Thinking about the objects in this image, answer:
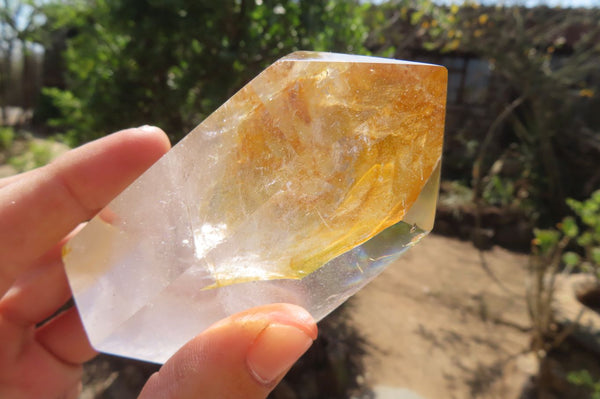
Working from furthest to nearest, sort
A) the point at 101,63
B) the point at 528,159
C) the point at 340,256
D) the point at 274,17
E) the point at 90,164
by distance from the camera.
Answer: the point at 528,159 → the point at 101,63 → the point at 274,17 → the point at 90,164 → the point at 340,256

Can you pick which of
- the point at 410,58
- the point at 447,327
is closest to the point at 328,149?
the point at 447,327

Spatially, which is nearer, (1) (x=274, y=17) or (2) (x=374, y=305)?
(1) (x=274, y=17)

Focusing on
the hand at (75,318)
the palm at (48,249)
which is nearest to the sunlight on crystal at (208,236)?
the hand at (75,318)

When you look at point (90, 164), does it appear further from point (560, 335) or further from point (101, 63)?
point (560, 335)

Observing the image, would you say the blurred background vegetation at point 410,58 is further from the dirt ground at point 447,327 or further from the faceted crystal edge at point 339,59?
the faceted crystal edge at point 339,59

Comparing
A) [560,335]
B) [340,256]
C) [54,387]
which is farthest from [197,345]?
[560,335]

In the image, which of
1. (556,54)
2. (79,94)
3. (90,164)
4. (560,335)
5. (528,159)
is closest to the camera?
(90,164)

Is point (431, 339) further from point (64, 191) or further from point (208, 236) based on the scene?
point (64, 191)
